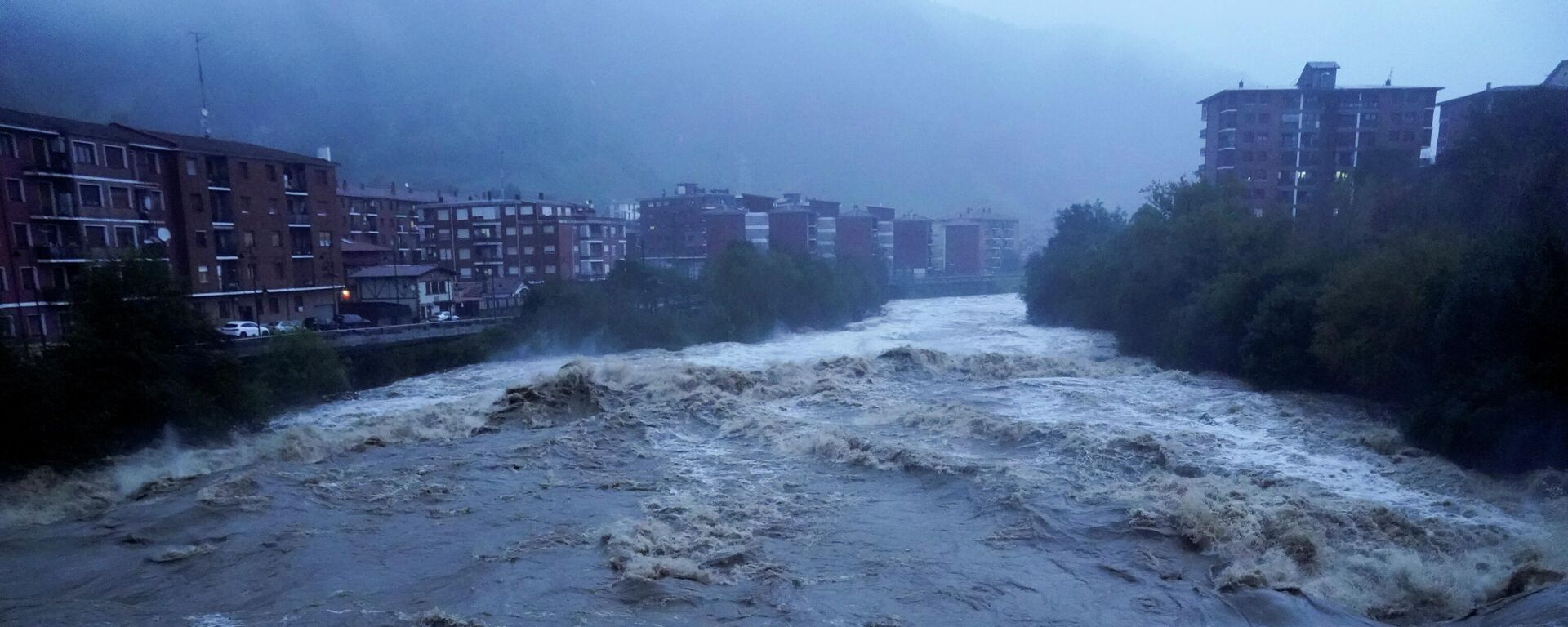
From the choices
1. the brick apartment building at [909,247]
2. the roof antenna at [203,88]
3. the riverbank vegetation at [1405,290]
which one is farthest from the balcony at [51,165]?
the brick apartment building at [909,247]

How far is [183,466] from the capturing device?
15438mm

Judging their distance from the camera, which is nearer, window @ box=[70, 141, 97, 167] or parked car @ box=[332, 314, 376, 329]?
window @ box=[70, 141, 97, 167]

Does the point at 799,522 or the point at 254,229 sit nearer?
the point at 799,522

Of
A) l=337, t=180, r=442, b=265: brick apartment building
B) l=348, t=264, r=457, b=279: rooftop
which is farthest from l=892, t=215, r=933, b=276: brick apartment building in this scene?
l=348, t=264, r=457, b=279: rooftop

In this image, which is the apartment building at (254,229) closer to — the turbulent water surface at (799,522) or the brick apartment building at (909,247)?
the turbulent water surface at (799,522)

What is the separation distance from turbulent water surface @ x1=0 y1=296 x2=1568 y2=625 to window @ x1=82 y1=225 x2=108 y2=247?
10397 mm

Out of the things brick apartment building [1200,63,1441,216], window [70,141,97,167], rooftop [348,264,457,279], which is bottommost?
rooftop [348,264,457,279]

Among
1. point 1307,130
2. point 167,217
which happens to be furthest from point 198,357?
point 1307,130

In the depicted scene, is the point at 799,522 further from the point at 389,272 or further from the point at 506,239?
the point at 506,239

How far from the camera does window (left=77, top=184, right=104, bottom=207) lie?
23812mm

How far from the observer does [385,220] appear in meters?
48.6

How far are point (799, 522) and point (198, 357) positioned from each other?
13826 millimetres

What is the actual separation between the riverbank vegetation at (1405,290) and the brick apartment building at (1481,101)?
2.57ft

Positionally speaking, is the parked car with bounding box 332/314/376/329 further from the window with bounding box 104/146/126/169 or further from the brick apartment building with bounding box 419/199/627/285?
the brick apartment building with bounding box 419/199/627/285
